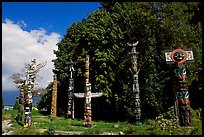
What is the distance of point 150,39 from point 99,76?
569 centimetres

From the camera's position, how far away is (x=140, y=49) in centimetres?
2500

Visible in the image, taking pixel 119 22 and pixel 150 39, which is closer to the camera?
pixel 150 39

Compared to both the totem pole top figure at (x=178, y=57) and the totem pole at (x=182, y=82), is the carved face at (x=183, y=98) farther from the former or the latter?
the totem pole top figure at (x=178, y=57)

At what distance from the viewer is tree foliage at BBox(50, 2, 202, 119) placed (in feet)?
76.1

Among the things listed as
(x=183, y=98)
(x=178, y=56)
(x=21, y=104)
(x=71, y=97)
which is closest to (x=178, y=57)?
(x=178, y=56)

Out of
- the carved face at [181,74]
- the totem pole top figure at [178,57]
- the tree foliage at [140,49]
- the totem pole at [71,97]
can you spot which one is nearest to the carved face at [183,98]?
the carved face at [181,74]

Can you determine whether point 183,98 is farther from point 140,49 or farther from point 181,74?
point 140,49

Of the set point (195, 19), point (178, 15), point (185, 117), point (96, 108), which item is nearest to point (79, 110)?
point (96, 108)

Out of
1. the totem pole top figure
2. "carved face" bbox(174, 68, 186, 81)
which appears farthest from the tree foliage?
"carved face" bbox(174, 68, 186, 81)

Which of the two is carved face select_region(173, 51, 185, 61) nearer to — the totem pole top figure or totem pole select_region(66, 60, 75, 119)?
the totem pole top figure

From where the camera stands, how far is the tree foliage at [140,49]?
23.2 m

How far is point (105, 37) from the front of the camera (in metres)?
25.5

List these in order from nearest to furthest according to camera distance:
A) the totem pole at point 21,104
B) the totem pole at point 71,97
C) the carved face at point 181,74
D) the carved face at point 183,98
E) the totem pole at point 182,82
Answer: the totem pole at point 182,82
the carved face at point 183,98
the carved face at point 181,74
the totem pole at point 21,104
the totem pole at point 71,97

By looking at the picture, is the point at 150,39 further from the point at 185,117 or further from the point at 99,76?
the point at 185,117
